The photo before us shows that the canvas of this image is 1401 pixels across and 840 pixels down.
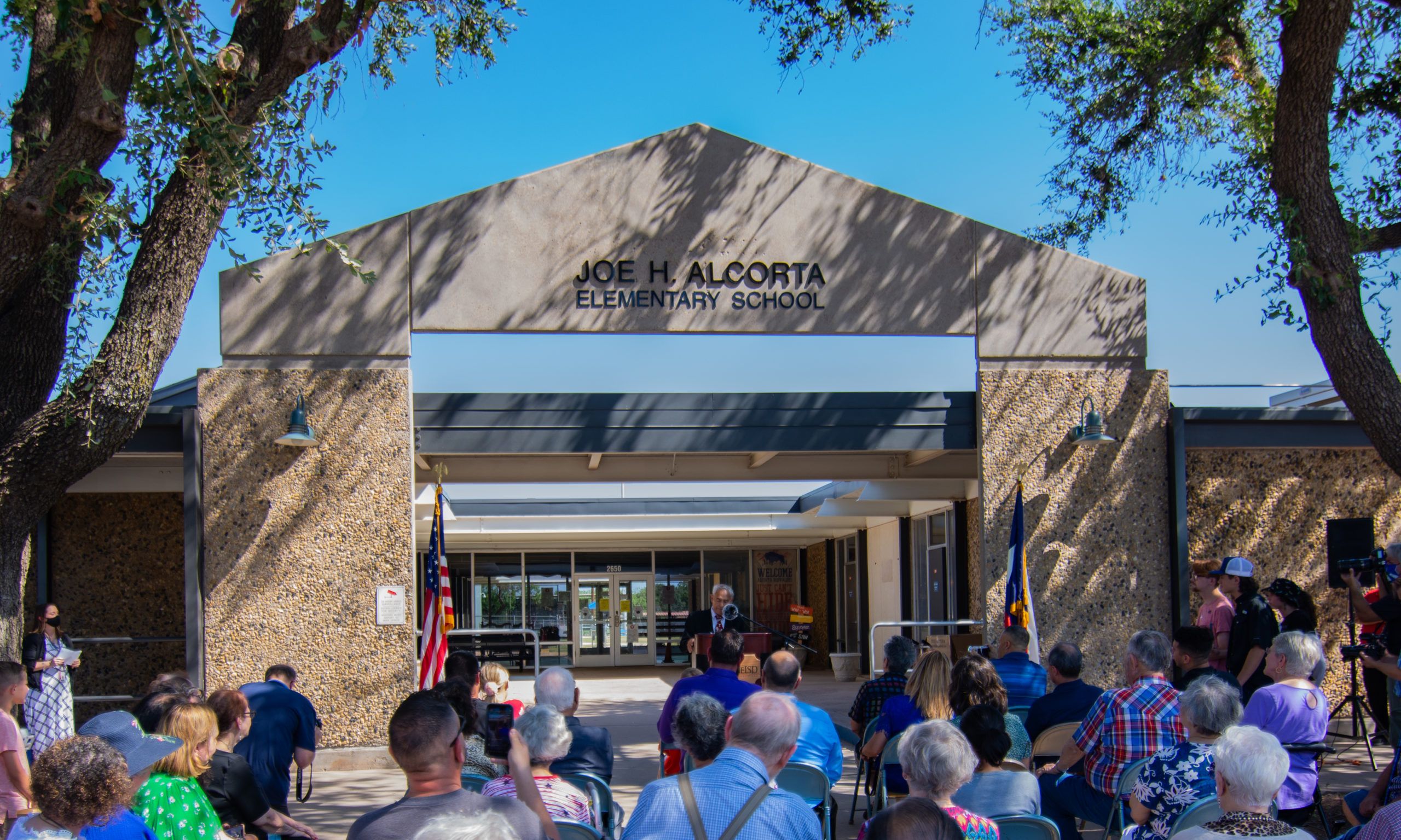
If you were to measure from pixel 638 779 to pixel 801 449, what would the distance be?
3056mm

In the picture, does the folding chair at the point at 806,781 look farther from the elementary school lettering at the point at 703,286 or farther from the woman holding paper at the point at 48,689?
the woman holding paper at the point at 48,689

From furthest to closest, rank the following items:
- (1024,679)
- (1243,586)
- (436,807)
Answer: (1243,586)
(1024,679)
(436,807)

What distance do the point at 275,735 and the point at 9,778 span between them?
3.75 feet

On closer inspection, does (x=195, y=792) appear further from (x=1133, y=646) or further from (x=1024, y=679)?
(x=1024, y=679)

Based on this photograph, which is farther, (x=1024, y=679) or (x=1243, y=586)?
(x=1243, y=586)

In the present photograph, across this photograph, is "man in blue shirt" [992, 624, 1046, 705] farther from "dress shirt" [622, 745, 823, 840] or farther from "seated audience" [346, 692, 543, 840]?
"seated audience" [346, 692, 543, 840]

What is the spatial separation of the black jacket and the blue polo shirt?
11.4 feet

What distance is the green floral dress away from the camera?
3852 mm

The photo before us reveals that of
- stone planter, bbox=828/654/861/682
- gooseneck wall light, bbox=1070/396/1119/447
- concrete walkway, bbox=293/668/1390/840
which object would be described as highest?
gooseneck wall light, bbox=1070/396/1119/447

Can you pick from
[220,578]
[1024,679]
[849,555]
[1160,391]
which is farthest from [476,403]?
[849,555]

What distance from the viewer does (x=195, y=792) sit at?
4.00m

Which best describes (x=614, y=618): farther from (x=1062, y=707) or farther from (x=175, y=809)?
(x=175, y=809)

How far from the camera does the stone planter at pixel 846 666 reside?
18.8 metres

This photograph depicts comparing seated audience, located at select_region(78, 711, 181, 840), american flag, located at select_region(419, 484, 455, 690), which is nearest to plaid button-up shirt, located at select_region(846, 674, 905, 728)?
american flag, located at select_region(419, 484, 455, 690)
